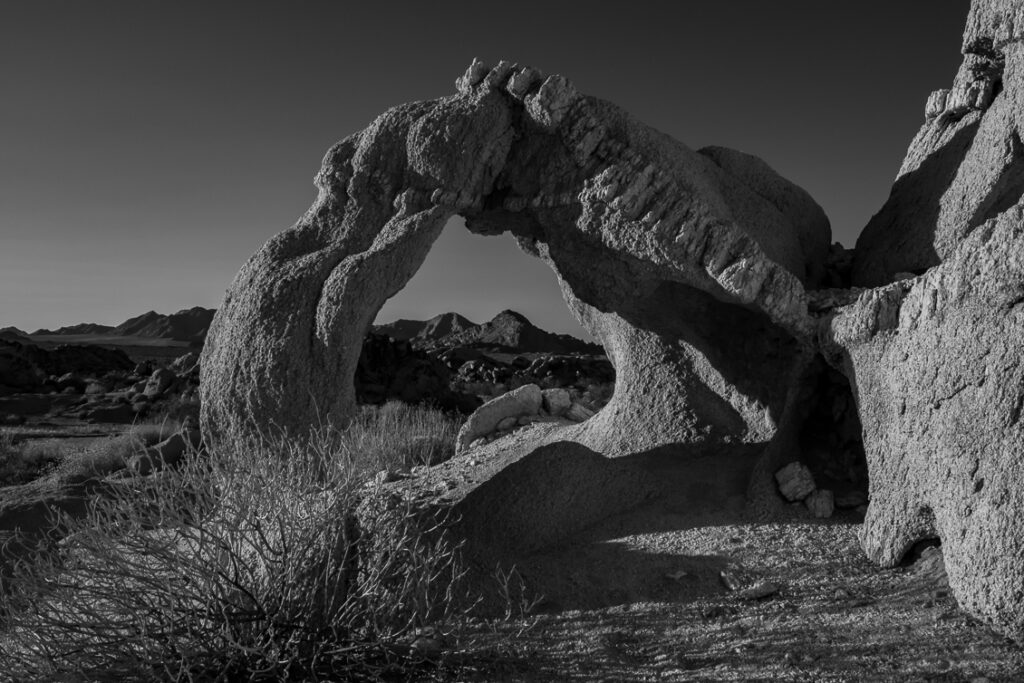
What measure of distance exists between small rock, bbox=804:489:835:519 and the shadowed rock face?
55 cm

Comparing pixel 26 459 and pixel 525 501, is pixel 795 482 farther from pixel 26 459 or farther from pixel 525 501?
pixel 26 459

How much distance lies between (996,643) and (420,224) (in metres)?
4.02

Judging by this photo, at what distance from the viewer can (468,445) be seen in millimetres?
9766

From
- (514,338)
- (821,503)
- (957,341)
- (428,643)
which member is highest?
(514,338)

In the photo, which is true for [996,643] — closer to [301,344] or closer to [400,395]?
[301,344]

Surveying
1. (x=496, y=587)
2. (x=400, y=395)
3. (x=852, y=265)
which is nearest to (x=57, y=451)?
(x=400, y=395)

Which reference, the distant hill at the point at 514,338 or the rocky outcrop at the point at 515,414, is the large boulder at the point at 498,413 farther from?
the distant hill at the point at 514,338

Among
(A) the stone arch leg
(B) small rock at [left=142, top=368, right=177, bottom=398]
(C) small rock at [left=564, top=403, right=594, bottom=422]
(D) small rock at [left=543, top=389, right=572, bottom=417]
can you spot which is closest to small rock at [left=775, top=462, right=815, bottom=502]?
(A) the stone arch leg

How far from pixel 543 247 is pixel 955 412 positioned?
3224mm

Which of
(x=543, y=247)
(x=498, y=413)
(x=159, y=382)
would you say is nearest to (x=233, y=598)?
(x=543, y=247)

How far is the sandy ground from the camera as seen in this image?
4.15 m

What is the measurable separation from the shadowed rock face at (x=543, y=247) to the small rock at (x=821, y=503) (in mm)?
548

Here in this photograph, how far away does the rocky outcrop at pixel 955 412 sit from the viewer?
14.3ft

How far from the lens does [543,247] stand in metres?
6.87
